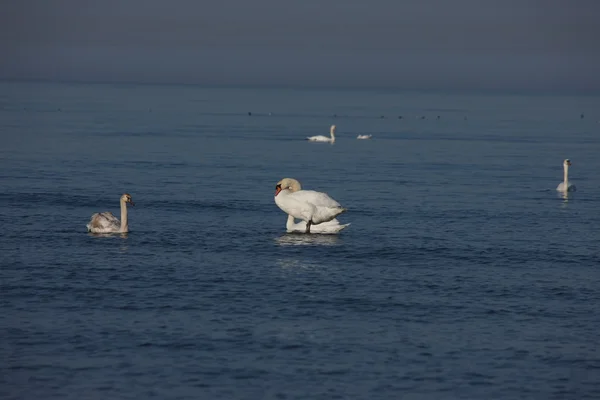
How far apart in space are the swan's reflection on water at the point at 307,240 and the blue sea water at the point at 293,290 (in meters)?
0.13

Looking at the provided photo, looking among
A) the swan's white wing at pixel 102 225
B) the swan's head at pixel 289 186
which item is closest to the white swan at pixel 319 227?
the swan's head at pixel 289 186

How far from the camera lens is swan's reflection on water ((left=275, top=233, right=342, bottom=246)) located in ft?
96.7

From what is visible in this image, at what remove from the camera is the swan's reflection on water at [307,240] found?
29469 mm

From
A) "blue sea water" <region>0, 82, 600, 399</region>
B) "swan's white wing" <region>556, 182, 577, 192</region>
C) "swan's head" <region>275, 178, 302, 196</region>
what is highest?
"swan's white wing" <region>556, 182, 577, 192</region>

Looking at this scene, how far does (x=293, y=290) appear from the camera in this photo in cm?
2278

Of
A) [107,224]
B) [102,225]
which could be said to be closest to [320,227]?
[107,224]

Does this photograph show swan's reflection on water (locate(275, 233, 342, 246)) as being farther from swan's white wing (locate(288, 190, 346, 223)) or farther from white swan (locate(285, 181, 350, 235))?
swan's white wing (locate(288, 190, 346, 223))

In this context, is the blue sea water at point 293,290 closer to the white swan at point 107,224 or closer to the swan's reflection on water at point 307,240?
the swan's reflection on water at point 307,240

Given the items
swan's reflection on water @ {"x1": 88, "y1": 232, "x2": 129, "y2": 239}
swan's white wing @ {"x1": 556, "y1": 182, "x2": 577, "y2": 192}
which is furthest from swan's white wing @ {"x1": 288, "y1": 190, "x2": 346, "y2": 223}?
swan's white wing @ {"x1": 556, "y1": 182, "x2": 577, "y2": 192}

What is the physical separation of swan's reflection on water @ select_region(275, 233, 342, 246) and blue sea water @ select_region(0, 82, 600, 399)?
5.0 inches

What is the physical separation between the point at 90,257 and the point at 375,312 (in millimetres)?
8728

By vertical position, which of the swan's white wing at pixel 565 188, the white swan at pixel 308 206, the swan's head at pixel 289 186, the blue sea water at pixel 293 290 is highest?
the swan's white wing at pixel 565 188

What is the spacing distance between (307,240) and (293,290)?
7.44 metres

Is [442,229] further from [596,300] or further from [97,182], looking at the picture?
[97,182]
